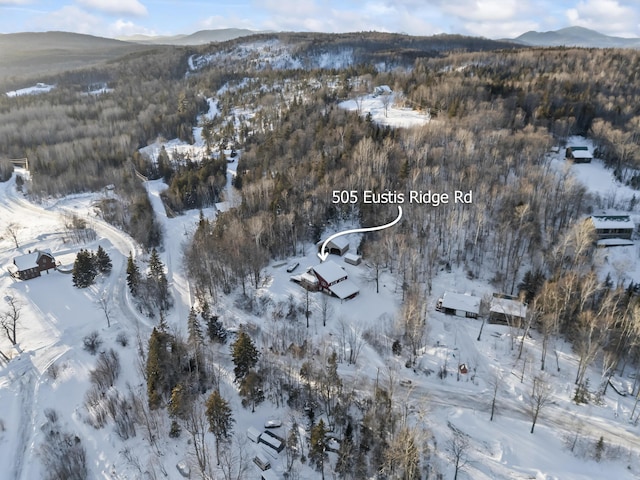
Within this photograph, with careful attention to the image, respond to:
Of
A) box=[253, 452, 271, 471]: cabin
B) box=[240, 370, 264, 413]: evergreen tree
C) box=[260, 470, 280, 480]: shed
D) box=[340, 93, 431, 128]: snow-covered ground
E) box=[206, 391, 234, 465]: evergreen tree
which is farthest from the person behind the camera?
box=[340, 93, 431, 128]: snow-covered ground

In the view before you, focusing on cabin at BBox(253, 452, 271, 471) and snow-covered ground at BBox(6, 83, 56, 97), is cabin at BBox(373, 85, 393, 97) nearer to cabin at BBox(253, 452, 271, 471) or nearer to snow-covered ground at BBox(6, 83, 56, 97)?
cabin at BBox(253, 452, 271, 471)

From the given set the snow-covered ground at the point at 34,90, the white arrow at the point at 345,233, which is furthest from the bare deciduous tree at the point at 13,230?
the snow-covered ground at the point at 34,90

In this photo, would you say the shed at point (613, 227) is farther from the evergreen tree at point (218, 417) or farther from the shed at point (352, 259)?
the evergreen tree at point (218, 417)

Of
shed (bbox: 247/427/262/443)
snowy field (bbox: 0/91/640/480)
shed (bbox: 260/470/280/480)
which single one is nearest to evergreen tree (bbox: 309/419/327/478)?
snowy field (bbox: 0/91/640/480)

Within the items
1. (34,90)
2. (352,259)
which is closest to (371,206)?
(352,259)

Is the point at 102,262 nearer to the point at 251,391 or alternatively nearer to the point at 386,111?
the point at 251,391
